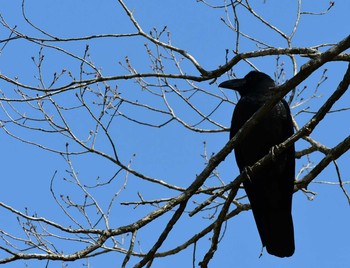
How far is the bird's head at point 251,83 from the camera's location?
20.3 feet

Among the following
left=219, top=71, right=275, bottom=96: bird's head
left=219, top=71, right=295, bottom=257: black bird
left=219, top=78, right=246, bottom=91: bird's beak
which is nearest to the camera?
left=219, top=71, right=295, bottom=257: black bird

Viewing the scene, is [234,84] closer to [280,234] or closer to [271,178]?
[271,178]

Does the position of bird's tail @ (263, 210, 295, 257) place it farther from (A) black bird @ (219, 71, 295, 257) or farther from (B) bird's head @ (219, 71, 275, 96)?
(B) bird's head @ (219, 71, 275, 96)

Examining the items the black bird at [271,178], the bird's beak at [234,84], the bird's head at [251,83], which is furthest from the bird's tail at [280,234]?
the bird's beak at [234,84]

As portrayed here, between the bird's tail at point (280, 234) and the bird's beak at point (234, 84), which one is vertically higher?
the bird's beak at point (234, 84)

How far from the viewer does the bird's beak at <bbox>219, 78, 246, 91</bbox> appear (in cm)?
636

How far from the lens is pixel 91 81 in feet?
15.2

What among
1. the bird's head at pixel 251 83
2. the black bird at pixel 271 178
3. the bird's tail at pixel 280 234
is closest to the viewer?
the bird's tail at pixel 280 234

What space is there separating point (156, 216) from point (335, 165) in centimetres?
122

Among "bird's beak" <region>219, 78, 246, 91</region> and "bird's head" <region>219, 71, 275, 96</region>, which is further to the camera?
"bird's beak" <region>219, 78, 246, 91</region>

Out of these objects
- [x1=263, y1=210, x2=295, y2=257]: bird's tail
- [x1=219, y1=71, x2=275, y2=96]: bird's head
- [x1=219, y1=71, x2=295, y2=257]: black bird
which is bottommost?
[x1=263, y1=210, x2=295, y2=257]: bird's tail

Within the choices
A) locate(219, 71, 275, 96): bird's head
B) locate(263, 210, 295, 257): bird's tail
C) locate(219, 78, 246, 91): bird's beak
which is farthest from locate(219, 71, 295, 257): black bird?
locate(219, 78, 246, 91): bird's beak

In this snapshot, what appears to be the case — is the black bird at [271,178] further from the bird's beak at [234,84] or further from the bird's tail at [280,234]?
the bird's beak at [234,84]

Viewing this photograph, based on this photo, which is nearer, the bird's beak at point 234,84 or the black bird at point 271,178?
the black bird at point 271,178
